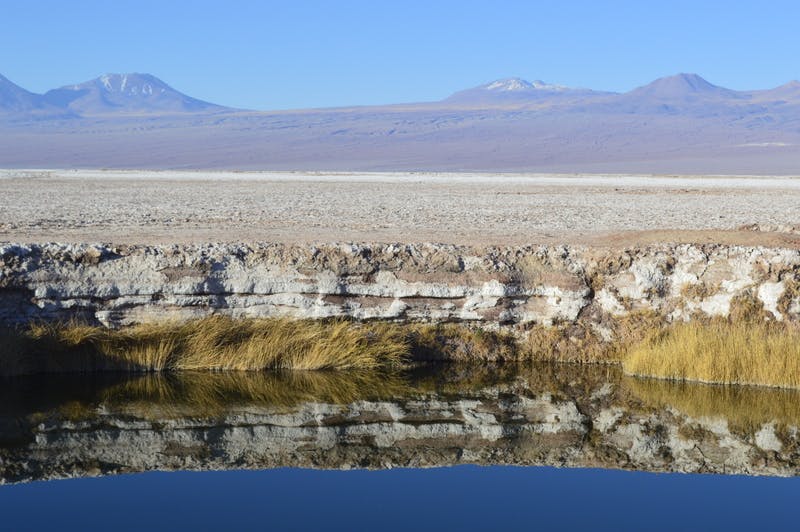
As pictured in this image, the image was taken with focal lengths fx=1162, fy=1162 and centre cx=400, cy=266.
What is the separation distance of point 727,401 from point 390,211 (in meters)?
14.0

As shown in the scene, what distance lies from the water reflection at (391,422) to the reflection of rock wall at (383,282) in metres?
0.93

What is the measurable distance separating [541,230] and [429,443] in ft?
32.6

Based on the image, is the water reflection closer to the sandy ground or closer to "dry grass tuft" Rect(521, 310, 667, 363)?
"dry grass tuft" Rect(521, 310, 667, 363)

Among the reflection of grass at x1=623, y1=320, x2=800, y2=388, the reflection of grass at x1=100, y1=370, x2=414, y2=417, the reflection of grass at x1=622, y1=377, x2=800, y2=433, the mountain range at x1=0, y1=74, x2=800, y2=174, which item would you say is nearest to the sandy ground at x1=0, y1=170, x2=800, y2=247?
the reflection of grass at x1=623, y1=320, x2=800, y2=388

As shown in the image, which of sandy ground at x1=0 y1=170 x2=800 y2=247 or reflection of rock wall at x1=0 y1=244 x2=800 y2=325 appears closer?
reflection of rock wall at x1=0 y1=244 x2=800 y2=325

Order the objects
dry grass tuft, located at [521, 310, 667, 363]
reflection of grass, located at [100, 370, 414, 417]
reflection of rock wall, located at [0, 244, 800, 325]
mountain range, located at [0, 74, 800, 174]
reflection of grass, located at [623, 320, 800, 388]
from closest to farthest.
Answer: reflection of grass, located at [100, 370, 414, 417]
reflection of grass, located at [623, 320, 800, 388]
reflection of rock wall, located at [0, 244, 800, 325]
dry grass tuft, located at [521, 310, 667, 363]
mountain range, located at [0, 74, 800, 174]

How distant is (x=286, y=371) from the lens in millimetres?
14648

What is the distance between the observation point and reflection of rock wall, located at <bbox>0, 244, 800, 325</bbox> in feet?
48.6

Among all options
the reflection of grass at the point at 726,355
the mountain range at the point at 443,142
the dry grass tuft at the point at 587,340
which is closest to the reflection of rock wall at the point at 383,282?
the dry grass tuft at the point at 587,340

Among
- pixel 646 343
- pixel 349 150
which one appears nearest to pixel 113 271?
pixel 646 343

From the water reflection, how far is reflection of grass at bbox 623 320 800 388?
0.19 meters

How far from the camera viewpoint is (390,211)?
26516 millimetres

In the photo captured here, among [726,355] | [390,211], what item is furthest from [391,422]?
[390,211]

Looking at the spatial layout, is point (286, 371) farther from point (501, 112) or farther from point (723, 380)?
point (501, 112)
